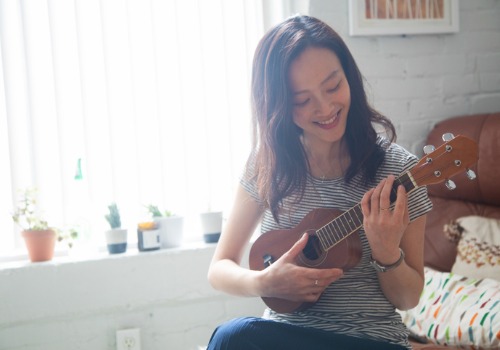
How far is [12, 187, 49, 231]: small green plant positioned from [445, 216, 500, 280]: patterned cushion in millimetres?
1284

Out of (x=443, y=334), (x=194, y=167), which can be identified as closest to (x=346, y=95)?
(x=443, y=334)

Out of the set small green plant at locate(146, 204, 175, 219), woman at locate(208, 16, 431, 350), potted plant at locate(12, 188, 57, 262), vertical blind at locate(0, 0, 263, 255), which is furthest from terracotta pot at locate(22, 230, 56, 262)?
woman at locate(208, 16, 431, 350)

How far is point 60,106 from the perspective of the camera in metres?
1.98

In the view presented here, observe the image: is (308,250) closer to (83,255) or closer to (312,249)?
(312,249)

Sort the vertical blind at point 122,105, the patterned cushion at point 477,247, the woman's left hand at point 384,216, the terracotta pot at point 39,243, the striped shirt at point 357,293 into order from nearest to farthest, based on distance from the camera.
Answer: the woman's left hand at point 384,216, the striped shirt at point 357,293, the patterned cushion at point 477,247, the terracotta pot at point 39,243, the vertical blind at point 122,105

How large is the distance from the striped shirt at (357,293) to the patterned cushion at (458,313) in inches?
12.3

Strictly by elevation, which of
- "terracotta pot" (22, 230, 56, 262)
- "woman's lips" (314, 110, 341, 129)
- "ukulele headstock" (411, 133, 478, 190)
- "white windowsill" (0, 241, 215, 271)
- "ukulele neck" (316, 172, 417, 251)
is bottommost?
"white windowsill" (0, 241, 215, 271)

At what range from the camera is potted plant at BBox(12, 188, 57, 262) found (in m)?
1.86

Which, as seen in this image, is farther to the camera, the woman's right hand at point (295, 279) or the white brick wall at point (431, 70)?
the white brick wall at point (431, 70)

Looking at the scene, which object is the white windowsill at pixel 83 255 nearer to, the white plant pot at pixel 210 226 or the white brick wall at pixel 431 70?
the white plant pot at pixel 210 226

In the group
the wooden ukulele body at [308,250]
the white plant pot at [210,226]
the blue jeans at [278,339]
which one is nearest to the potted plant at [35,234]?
the white plant pot at [210,226]

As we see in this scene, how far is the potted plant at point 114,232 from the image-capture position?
1923 millimetres

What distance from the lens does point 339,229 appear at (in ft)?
3.79

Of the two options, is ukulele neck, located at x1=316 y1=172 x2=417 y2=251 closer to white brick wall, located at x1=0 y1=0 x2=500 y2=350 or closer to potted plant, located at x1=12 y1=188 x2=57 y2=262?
white brick wall, located at x1=0 y1=0 x2=500 y2=350
